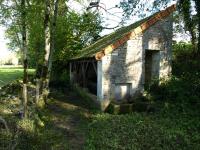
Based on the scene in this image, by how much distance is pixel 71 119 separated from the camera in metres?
14.0

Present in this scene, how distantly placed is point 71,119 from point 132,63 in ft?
15.8

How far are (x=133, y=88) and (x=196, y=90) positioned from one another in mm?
3498

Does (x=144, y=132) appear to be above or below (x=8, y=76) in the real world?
below

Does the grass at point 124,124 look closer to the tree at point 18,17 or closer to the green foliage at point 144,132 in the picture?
the green foliage at point 144,132

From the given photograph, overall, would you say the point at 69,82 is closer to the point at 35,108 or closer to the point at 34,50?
the point at 34,50

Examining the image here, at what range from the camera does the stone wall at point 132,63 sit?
15.5 m

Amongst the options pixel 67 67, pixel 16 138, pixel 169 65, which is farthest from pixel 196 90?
pixel 67 67

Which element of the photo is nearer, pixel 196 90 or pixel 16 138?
pixel 16 138

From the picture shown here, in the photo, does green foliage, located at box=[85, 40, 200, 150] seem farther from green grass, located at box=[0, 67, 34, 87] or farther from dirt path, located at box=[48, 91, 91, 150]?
green grass, located at box=[0, 67, 34, 87]

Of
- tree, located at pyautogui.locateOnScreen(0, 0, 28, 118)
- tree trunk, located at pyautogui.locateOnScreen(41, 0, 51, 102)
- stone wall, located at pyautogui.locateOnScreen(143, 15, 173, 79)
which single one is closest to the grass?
stone wall, located at pyautogui.locateOnScreen(143, 15, 173, 79)

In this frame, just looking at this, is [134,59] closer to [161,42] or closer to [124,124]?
[161,42]

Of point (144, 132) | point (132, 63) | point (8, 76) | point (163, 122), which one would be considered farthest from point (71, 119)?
point (8, 76)

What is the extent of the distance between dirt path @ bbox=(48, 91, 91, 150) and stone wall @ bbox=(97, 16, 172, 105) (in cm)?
166

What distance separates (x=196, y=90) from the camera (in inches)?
567
